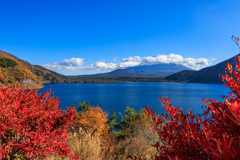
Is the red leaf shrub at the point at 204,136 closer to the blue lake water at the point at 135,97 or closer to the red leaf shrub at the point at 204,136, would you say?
the red leaf shrub at the point at 204,136

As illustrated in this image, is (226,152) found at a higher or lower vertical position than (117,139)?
higher

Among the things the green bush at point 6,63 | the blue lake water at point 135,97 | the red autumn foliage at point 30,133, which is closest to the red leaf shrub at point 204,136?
the red autumn foliage at point 30,133

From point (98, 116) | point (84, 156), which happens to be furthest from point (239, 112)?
point (98, 116)

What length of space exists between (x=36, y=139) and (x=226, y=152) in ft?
8.73

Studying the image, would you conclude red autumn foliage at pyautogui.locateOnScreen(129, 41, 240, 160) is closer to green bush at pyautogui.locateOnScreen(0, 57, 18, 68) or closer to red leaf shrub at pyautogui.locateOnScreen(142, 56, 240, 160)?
red leaf shrub at pyautogui.locateOnScreen(142, 56, 240, 160)

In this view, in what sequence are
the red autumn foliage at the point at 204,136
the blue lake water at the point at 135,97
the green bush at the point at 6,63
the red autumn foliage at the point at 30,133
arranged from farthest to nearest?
the green bush at the point at 6,63, the blue lake water at the point at 135,97, the red autumn foliage at the point at 30,133, the red autumn foliage at the point at 204,136

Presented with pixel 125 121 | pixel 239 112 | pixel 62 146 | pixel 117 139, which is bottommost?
pixel 117 139

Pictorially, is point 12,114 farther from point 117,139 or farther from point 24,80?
point 24,80

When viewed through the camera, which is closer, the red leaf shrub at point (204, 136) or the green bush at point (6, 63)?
the red leaf shrub at point (204, 136)

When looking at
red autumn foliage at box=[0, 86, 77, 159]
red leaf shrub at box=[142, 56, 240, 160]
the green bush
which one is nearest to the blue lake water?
red autumn foliage at box=[0, 86, 77, 159]

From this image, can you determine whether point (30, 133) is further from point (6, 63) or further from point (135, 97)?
point (6, 63)

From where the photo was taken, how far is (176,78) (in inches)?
7608

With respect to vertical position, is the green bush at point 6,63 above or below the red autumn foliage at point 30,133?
above

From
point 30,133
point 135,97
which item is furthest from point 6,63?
point 30,133
